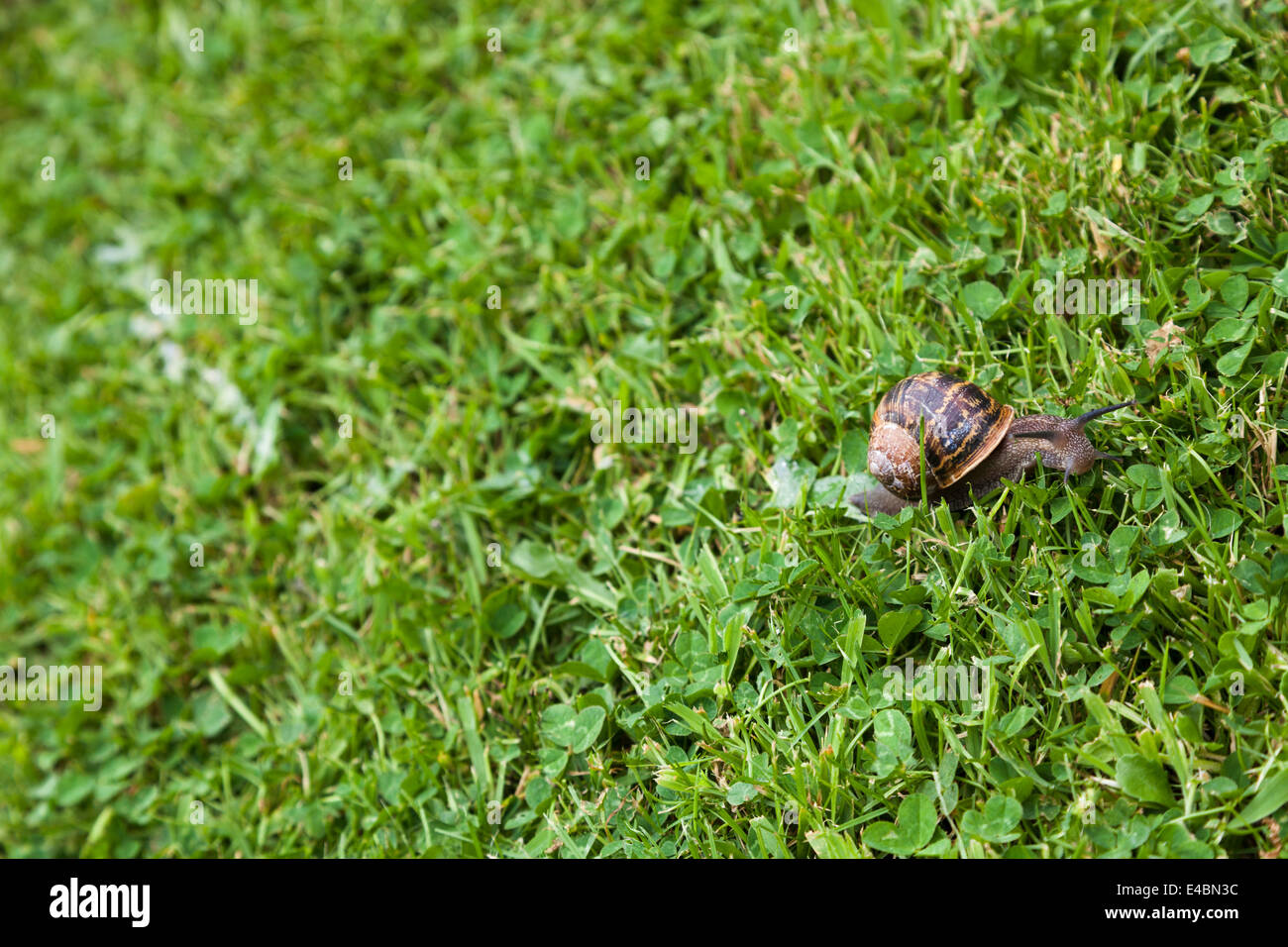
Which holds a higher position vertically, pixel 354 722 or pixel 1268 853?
pixel 354 722

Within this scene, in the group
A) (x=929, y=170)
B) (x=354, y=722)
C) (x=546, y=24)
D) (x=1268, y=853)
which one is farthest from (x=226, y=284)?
(x=1268, y=853)
